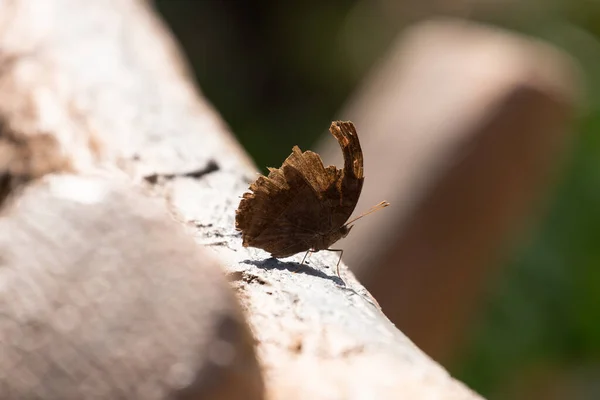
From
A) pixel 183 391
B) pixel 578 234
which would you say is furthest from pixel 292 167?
pixel 578 234

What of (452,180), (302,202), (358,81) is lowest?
(358,81)

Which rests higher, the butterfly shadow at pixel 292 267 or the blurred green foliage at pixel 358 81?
the butterfly shadow at pixel 292 267

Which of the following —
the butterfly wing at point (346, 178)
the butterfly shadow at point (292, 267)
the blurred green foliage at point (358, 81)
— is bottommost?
the blurred green foliage at point (358, 81)

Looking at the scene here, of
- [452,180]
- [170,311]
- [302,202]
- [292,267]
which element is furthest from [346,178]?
[452,180]

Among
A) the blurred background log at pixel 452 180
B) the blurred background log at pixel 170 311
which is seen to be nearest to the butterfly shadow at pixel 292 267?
the blurred background log at pixel 170 311

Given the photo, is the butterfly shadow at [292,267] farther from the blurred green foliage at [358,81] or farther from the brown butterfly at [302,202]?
the blurred green foliage at [358,81]

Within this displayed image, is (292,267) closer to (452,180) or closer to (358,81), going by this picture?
(452,180)
